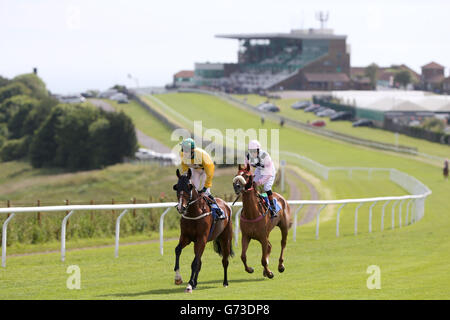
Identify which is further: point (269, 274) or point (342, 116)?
point (342, 116)

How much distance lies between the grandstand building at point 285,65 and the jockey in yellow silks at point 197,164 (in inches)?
5101

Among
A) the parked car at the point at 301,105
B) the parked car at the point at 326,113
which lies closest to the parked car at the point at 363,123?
the parked car at the point at 326,113

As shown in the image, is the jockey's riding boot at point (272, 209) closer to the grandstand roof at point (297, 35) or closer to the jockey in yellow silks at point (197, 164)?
the jockey in yellow silks at point (197, 164)

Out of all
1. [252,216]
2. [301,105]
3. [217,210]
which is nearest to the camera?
[217,210]

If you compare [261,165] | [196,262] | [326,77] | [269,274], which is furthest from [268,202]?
[326,77]

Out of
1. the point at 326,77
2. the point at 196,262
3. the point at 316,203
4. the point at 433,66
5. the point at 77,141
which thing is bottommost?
the point at 77,141

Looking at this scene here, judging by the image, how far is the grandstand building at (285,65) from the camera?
14612 cm

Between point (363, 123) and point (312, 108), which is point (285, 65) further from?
point (363, 123)

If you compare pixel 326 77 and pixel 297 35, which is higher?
pixel 297 35

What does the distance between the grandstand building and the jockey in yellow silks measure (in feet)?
425

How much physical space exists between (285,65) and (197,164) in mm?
145271

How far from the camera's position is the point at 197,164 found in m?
11.1

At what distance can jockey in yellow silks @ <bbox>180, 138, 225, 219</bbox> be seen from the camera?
35.9 feet
